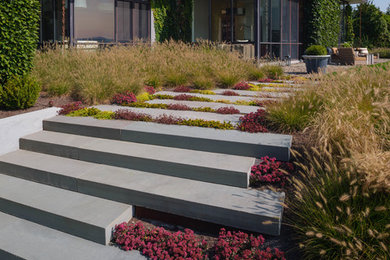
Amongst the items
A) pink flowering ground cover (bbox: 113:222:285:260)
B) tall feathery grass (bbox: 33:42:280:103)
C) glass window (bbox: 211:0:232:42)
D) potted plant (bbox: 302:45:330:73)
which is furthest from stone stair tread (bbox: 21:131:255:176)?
glass window (bbox: 211:0:232:42)

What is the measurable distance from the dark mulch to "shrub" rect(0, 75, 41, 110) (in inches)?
3.6

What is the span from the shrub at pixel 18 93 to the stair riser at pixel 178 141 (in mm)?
735

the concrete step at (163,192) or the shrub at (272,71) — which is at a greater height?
the shrub at (272,71)

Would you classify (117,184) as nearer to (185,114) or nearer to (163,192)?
(163,192)

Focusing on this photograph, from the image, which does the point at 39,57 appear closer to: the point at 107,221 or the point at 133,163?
the point at 133,163

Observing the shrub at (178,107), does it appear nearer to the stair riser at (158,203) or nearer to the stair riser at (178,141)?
the stair riser at (178,141)

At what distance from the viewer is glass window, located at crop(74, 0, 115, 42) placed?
1196cm

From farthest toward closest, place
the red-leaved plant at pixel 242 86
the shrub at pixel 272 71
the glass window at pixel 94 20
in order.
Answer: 1. the glass window at pixel 94 20
2. the shrub at pixel 272 71
3. the red-leaved plant at pixel 242 86

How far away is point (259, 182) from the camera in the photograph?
360cm

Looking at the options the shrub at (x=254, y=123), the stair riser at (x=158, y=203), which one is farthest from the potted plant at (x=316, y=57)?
the stair riser at (x=158, y=203)

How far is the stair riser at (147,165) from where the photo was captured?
3.62 m

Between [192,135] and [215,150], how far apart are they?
14.1 inches

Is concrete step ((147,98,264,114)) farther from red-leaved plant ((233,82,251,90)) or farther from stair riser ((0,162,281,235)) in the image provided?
stair riser ((0,162,281,235))

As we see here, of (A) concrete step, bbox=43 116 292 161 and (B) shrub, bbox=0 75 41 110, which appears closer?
(A) concrete step, bbox=43 116 292 161
